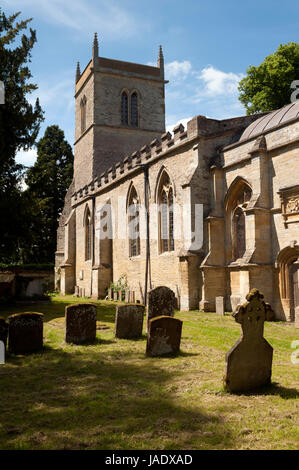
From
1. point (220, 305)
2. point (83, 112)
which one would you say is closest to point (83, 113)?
point (83, 112)

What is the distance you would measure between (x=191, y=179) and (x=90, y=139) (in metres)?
18.3

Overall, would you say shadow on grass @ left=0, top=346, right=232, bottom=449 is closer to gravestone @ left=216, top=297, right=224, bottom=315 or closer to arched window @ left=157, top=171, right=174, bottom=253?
gravestone @ left=216, top=297, right=224, bottom=315

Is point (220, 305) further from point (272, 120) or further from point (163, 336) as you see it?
point (272, 120)

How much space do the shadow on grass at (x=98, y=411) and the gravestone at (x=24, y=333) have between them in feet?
2.87

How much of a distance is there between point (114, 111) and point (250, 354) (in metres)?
29.5

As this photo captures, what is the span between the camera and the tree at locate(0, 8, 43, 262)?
15688 millimetres

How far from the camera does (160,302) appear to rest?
30.7 feet

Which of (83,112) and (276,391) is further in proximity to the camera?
(83,112)

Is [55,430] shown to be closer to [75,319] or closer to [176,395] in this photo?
[176,395]

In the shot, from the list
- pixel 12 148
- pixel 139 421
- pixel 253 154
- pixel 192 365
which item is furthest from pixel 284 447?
pixel 12 148

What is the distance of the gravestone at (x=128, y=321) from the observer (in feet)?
31.0

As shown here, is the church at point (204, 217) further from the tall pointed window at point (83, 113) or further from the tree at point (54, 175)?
the tree at point (54, 175)

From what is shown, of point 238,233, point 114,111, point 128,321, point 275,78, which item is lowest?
point 128,321

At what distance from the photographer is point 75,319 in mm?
9039
